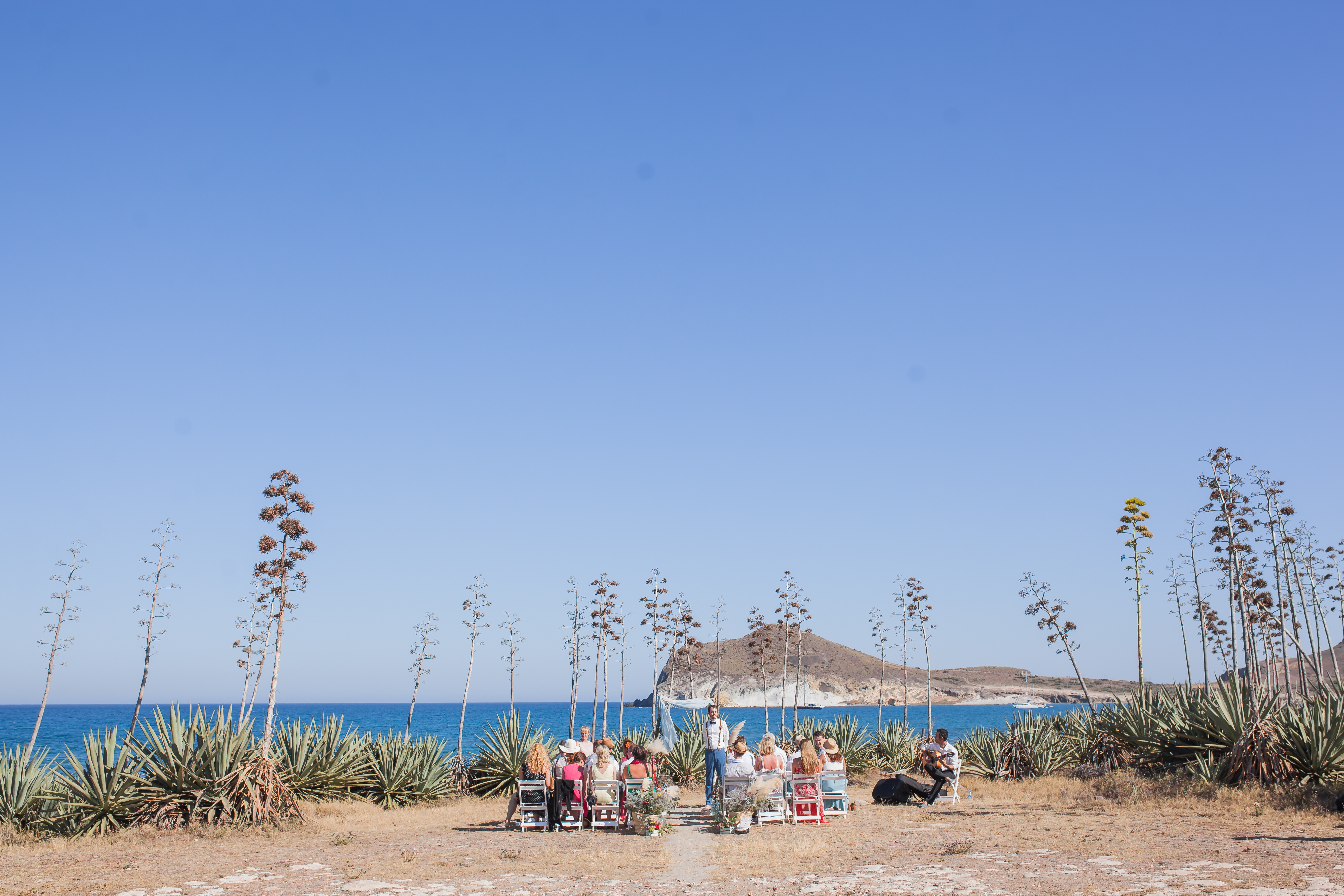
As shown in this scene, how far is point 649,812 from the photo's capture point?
43.2 ft

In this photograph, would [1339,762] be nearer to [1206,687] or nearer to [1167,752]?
[1167,752]

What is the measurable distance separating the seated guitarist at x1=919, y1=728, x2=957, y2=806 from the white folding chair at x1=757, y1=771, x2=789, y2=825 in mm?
3108

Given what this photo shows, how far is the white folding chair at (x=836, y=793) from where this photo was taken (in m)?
14.6

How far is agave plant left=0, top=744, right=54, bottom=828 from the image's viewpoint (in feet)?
44.3

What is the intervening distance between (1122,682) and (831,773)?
184 metres

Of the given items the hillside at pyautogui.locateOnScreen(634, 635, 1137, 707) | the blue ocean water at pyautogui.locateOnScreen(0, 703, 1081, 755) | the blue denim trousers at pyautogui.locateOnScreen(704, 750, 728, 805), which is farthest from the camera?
the hillside at pyautogui.locateOnScreen(634, 635, 1137, 707)

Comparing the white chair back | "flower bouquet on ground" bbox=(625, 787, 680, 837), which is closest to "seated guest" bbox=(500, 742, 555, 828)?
"flower bouquet on ground" bbox=(625, 787, 680, 837)

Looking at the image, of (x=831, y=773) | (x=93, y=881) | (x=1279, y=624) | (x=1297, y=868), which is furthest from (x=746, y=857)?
(x=1279, y=624)

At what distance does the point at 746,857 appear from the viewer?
10898 mm

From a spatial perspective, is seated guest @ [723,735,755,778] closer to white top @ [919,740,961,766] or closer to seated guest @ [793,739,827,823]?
seated guest @ [793,739,827,823]

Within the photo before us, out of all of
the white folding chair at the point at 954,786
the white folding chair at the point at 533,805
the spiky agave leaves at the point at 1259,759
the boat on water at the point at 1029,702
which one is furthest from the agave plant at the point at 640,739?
the boat on water at the point at 1029,702

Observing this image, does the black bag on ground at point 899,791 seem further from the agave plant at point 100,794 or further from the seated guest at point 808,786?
the agave plant at point 100,794

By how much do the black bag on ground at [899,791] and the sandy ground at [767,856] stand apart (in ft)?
3.02

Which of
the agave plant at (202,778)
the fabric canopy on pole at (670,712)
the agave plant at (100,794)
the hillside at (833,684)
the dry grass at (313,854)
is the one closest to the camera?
the dry grass at (313,854)
